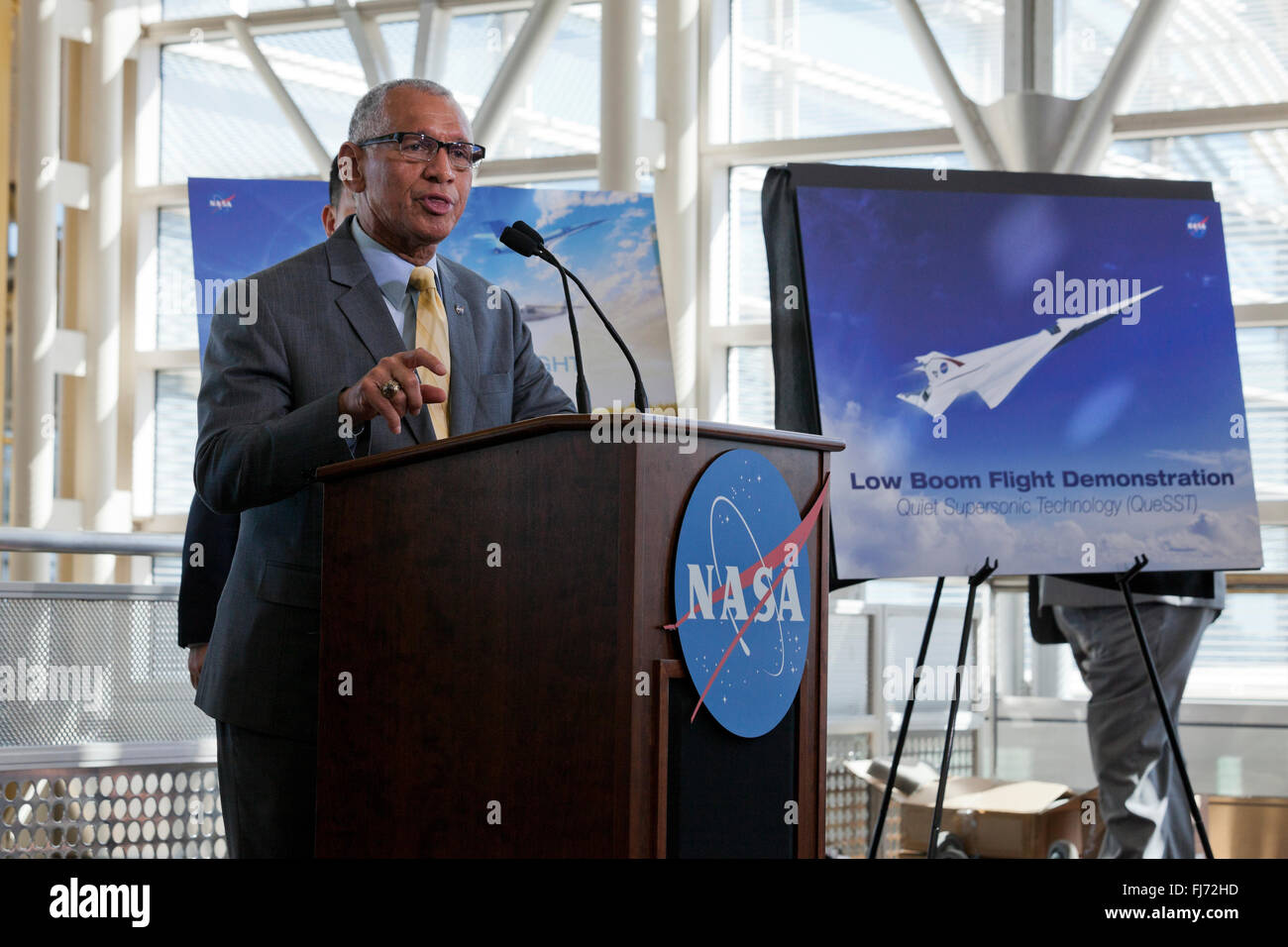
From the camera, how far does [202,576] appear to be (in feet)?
9.05

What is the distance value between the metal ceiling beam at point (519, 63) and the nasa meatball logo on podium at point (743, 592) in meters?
5.05

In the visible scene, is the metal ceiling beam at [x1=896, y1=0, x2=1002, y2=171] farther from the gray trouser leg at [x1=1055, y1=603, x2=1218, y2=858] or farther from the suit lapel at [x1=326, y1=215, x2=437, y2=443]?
the suit lapel at [x1=326, y1=215, x2=437, y2=443]

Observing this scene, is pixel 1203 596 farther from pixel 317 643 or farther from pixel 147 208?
pixel 147 208

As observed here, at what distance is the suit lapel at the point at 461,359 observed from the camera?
2021mm

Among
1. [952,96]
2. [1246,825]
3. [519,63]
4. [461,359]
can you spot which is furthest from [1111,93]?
[461,359]

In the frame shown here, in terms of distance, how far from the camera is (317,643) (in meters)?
1.95

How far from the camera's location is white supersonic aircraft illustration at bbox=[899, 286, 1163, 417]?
2.93m

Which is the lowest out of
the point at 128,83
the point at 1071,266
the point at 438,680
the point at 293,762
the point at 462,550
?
the point at 293,762

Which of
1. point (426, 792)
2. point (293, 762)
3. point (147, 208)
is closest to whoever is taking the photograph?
point (426, 792)

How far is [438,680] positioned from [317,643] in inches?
13.9

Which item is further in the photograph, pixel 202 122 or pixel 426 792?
pixel 202 122
